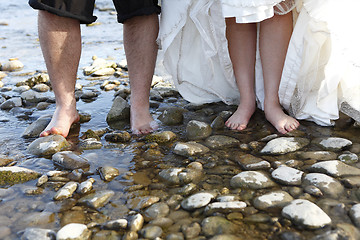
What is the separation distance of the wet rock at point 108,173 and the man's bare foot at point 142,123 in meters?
0.55

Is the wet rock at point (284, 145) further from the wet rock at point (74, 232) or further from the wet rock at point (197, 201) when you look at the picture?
the wet rock at point (74, 232)

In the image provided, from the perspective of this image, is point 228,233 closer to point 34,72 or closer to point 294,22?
point 294,22

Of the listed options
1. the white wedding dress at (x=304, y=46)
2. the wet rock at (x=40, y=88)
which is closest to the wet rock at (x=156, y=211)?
the white wedding dress at (x=304, y=46)

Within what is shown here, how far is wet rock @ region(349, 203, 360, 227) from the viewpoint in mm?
1261

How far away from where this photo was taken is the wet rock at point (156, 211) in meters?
1.39

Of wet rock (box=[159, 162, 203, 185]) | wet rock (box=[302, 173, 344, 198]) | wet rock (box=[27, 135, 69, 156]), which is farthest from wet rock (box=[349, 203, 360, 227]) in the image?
wet rock (box=[27, 135, 69, 156])

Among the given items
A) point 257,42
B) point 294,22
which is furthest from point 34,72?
point 294,22

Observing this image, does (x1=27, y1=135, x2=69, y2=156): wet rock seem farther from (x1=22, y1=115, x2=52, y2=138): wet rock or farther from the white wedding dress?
the white wedding dress

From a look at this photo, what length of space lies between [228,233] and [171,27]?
1348 millimetres

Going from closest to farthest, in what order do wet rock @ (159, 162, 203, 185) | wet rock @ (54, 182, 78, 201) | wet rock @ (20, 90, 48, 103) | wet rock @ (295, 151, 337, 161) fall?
wet rock @ (54, 182, 78, 201) < wet rock @ (159, 162, 203, 185) < wet rock @ (295, 151, 337, 161) < wet rock @ (20, 90, 48, 103)

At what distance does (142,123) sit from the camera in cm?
232

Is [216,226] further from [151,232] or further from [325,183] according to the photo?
[325,183]

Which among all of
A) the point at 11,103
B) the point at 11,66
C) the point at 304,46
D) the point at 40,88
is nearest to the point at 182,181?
the point at 304,46

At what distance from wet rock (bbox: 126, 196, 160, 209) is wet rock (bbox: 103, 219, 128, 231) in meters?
0.13
